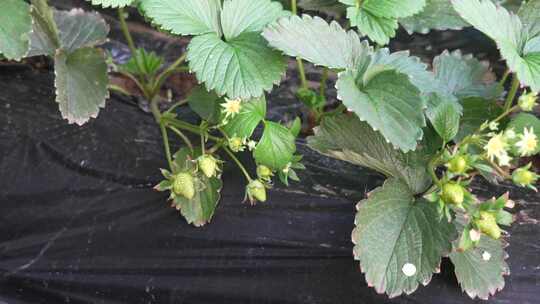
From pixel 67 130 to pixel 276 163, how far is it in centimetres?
51

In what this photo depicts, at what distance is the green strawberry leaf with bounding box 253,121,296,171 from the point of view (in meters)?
0.93

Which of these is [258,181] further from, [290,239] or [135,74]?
[135,74]

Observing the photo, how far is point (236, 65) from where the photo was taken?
90 centimetres

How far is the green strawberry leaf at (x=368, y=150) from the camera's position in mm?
910

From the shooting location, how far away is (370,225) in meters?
0.87

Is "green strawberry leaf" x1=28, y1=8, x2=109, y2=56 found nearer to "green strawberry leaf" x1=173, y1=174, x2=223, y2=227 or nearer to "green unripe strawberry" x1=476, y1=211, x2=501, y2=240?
"green strawberry leaf" x1=173, y1=174, x2=223, y2=227

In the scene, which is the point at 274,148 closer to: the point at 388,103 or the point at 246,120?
the point at 246,120

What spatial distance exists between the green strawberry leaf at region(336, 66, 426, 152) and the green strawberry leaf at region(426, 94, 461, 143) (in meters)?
0.06

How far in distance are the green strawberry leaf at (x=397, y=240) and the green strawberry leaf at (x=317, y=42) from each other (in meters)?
0.20

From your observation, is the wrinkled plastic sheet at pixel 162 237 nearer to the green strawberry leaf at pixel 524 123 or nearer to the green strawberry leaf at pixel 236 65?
the green strawberry leaf at pixel 524 123

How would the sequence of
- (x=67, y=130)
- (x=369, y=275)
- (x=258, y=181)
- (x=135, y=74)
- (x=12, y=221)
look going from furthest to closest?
1. (x=135, y=74)
2. (x=67, y=130)
3. (x=12, y=221)
4. (x=258, y=181)
5. (x=369, y=275)

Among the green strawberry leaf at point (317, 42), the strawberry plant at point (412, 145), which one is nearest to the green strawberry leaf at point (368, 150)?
the strawberry plant at point (412, 145)

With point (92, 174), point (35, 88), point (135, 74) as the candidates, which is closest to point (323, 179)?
point (92, 174)

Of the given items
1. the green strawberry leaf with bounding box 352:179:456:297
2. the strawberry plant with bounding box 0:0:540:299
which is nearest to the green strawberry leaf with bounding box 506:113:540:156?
the strawberry plant with bounding box 0:0:540:299
